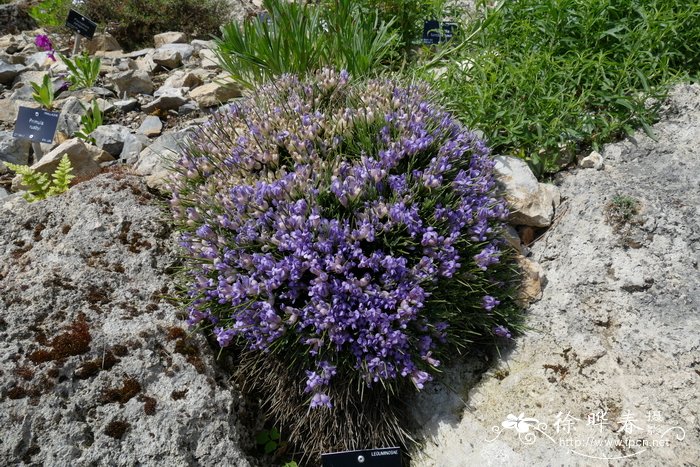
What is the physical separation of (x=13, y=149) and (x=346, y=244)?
455 centimetres

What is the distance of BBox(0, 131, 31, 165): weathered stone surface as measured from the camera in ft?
18.0

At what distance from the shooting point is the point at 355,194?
2869 millimetres

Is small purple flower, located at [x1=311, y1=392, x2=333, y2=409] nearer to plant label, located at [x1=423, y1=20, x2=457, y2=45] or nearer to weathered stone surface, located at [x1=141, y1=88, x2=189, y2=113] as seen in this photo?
plant label, located at [x1=423, y1=20, x2=457, y2=45]

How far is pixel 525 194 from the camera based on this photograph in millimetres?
3617

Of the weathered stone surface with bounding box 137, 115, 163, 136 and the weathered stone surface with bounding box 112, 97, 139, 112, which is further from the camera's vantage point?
the weathered stone surface with bounding box 112, 97, 139, 112

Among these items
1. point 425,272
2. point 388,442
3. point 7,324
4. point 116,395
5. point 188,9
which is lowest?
point 388,442

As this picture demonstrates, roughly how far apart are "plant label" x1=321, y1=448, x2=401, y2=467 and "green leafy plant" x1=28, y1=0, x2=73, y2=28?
825cm

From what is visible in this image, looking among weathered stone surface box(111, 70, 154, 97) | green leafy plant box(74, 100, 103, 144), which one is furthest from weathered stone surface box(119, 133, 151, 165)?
weathered stone surface box(111, 70, 154, 97)

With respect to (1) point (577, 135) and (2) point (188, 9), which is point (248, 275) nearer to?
(1) point (577, 135)

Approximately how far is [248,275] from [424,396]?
1.24 m

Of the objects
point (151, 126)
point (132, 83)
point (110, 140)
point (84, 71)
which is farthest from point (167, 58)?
point (110, 140)

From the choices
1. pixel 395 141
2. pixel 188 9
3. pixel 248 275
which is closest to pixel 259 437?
pixel 248 275

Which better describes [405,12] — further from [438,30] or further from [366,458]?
[366,458]

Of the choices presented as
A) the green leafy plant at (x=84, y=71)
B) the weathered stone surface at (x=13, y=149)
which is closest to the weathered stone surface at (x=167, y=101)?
the green leafy plant at (x=84, y=71)
